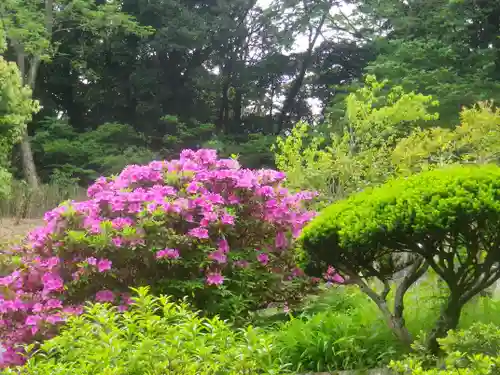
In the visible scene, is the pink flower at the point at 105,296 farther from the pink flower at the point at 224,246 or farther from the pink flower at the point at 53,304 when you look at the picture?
the pink flower at the point at 224,246

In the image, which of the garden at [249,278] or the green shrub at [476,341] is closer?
the garden at [249,278]

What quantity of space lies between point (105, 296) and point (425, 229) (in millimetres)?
2076

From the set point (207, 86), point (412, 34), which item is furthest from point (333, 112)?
point (207, 86)

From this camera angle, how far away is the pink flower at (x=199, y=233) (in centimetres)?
364

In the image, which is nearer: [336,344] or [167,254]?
[336,344]

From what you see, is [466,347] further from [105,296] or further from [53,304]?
[53,304]

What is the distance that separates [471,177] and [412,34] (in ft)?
45.9

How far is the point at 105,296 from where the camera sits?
3600 mm

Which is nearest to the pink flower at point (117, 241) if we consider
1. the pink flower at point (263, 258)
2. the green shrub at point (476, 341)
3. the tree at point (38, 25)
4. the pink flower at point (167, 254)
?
the pink flower at point (167, 254)

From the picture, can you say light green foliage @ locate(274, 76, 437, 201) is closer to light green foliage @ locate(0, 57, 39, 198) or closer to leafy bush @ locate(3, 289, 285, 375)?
leafy bush @ locate(3, 289, 285, 375)

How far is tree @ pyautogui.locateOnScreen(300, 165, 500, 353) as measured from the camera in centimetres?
250

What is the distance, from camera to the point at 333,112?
15.2m

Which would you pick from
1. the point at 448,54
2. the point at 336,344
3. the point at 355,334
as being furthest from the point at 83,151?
the point at 336,344

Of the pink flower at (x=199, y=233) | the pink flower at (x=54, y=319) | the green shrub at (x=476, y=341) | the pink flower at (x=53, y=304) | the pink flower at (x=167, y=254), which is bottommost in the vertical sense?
the pink flower at (x=54, y=319)
